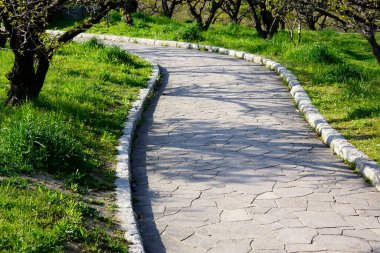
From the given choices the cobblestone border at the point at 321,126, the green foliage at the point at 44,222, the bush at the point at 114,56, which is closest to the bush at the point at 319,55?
the cobblestone border at the point at 321,126

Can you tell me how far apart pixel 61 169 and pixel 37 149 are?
38 centimetres

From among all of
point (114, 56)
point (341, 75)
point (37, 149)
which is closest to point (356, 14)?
point (341, 75)

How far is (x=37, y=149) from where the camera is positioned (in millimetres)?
7070

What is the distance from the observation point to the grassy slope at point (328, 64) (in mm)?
9898

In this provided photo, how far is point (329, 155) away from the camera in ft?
28.2

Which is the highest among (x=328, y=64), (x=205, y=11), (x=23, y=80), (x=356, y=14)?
(x=356, y=14)

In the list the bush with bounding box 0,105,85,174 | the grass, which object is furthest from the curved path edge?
the bush with bounding box 0,105,85,174

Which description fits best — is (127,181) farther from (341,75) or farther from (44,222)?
(341,75)

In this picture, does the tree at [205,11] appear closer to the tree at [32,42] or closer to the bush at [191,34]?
the bush at [191,34]

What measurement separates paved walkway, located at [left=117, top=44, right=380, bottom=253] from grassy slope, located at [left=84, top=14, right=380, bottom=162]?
732 mm

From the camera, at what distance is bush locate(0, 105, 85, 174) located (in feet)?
22.7

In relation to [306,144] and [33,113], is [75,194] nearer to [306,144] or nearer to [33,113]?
[33,113]

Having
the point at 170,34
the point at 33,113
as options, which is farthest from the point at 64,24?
the point at 33,113

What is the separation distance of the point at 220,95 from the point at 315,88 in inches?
82.6
